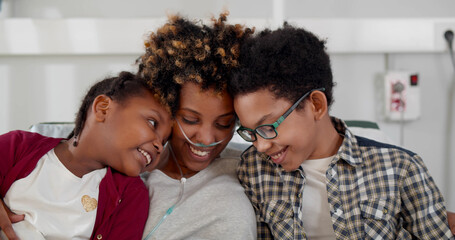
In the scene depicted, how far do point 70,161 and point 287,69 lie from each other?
0.78 m

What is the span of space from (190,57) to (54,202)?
2.04ft

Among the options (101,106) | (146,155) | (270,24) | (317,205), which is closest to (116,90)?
(101,106)

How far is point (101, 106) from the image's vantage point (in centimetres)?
146

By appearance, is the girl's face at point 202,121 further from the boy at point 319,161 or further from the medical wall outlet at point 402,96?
the medical wall outlet at point 402,96

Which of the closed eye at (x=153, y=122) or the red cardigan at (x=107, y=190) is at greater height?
the closed eye at (x=153, y=122)

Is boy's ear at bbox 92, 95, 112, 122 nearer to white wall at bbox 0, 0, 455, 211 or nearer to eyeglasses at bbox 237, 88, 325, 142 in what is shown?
eyeglasses at bbox 237, 88, 325, 142

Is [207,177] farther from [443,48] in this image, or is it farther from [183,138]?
[443,48]

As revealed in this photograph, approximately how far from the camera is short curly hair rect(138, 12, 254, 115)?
4.62ft

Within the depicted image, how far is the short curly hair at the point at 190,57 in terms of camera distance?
1.41 m

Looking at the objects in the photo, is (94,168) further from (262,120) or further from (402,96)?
(402,96)

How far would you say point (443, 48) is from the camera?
237 cm

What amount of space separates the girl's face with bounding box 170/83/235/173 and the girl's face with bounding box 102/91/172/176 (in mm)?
65

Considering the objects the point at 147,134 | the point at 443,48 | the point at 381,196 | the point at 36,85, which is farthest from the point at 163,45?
the point at 443,48

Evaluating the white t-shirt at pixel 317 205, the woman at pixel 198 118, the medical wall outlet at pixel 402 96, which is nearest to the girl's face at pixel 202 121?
the woman at pixel 198 118
